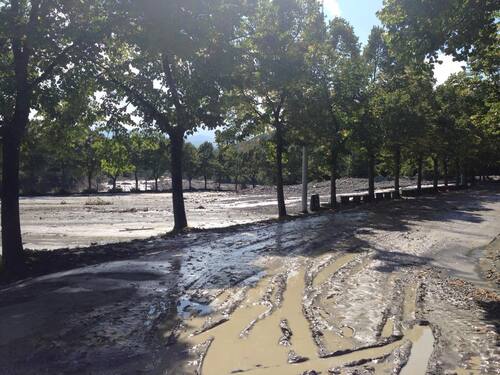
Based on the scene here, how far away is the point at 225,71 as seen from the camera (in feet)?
44.0

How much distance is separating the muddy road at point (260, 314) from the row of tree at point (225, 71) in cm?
416

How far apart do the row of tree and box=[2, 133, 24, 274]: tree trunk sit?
0.02 meters

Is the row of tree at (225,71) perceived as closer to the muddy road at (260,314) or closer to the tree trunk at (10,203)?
the tree trunk at (10,203)

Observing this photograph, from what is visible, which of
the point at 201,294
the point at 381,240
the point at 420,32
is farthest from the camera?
the point at 381,240

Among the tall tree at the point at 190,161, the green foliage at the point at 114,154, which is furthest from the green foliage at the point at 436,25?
the tall tree at the point at 190,161

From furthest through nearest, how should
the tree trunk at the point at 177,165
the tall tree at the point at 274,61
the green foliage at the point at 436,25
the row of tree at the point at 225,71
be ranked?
the tall tree at the point at 274,61
the tree trunk at the point at 177,165
the row of tree at the point at 225,71
the green foliage at the point at 436,25

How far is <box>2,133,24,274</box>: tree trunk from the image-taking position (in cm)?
1085

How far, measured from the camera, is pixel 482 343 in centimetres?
561

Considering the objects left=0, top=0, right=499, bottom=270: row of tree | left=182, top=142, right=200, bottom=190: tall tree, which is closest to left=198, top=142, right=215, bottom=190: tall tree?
left=182, top=142, right=200, bottom=190: tall tree

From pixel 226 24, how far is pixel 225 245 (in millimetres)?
5839

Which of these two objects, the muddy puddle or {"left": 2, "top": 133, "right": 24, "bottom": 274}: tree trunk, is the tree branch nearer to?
{"left": 2, "top": 133, "right": 24, "bottom": 274}: tree trunk

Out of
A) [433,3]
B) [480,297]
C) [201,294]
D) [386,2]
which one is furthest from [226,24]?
[480,297]

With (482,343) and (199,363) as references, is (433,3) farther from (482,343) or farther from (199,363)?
(199,363)

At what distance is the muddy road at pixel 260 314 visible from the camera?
4.98 m
